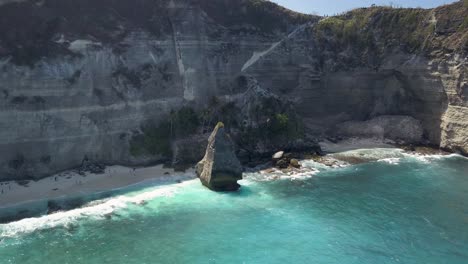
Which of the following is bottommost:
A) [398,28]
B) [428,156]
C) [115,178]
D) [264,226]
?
[264,226]

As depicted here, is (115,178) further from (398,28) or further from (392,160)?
(398,28)

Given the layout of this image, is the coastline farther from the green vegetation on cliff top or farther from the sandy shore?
the green vegetation on cliff top

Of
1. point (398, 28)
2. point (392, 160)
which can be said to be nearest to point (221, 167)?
point (392, 160)

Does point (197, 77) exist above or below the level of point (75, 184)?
above

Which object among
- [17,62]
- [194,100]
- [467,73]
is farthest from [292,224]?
[467,73]

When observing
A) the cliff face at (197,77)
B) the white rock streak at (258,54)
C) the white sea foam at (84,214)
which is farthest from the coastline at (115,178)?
the white rock streak at (258,54)

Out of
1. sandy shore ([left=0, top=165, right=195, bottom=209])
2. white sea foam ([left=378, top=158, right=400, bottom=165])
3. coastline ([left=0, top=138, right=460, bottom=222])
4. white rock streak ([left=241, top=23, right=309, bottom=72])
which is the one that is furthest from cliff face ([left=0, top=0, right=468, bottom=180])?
white sea foam ([left=378, top=158, right=400, bottom=165])

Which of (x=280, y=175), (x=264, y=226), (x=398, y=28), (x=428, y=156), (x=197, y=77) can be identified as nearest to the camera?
→ (x=264, y=226)

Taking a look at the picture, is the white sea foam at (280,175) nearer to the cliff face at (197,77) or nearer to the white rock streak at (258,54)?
the cliff face at (197,77)
